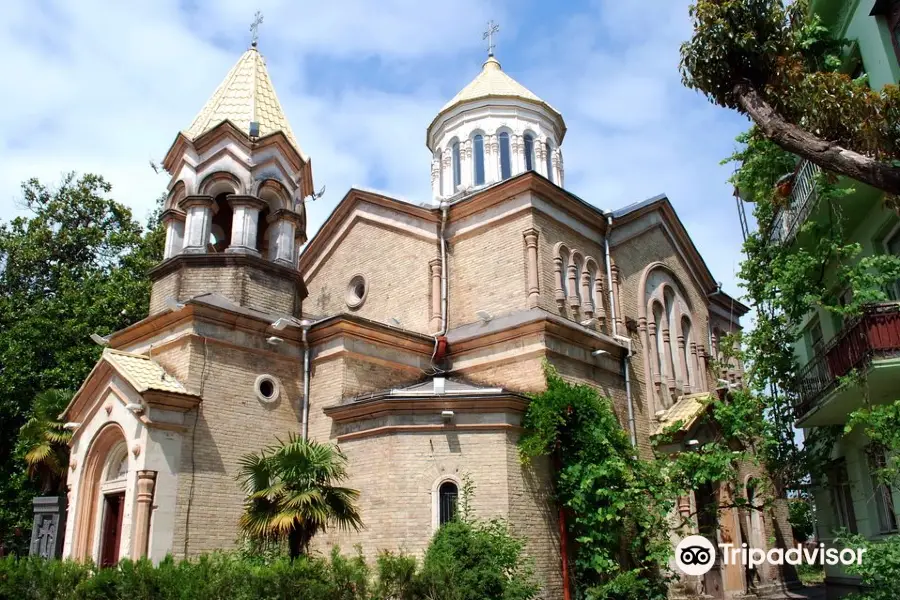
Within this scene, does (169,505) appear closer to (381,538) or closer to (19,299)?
(381,538)

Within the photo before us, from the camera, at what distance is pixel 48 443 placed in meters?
17.7

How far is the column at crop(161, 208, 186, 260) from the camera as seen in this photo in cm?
1680

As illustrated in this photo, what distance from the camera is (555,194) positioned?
1748cm

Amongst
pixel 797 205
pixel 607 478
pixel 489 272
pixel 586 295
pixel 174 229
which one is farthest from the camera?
pixel 586 295

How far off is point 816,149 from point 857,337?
3577 millimetres

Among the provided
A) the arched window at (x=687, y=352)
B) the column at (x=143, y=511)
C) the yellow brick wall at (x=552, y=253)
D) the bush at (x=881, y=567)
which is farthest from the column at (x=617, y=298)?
the column at (x=143, y=511)

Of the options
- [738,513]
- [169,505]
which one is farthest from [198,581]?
[738,513]

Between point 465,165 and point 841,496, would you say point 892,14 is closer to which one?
point 841,496

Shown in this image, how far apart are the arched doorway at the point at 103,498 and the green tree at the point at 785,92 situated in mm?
12061

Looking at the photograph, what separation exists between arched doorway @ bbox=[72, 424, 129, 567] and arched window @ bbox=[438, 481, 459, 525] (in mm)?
5895

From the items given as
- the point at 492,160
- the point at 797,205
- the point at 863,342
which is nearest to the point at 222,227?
the point at 492,160

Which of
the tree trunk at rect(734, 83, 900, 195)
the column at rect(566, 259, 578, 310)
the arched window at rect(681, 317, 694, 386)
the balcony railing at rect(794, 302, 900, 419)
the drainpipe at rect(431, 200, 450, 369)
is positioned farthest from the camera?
the arched window at rect(681, 317, 694, 386)

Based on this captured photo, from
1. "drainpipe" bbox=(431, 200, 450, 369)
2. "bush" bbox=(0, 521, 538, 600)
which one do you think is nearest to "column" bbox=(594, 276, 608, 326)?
"drainpipe" bbox=(431, 200, 450, 369)

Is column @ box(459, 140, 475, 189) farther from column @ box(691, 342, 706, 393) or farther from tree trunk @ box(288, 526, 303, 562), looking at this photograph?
tree trunk @ box(288, 526, 303, 562)
